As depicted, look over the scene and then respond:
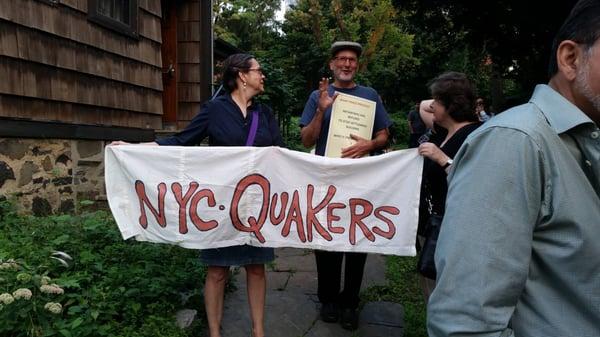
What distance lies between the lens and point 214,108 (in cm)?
323

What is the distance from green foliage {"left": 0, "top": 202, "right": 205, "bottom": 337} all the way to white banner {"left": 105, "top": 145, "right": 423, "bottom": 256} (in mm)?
419

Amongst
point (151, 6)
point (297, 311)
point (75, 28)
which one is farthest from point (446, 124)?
point (151, 6)

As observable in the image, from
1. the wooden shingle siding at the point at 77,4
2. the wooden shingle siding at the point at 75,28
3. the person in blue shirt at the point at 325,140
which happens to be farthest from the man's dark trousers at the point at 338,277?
the wooden shingle siding at the point at 77,4

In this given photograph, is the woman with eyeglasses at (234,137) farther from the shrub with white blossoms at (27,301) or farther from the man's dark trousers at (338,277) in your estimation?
the shrub with white blossoms at (27,301)

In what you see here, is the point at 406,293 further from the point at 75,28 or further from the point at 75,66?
the point at 75,28

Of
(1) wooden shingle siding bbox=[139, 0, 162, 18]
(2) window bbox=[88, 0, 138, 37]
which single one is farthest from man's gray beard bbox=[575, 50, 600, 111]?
(1) wooden shingle siding bbox=[139, 0, 162, 18]

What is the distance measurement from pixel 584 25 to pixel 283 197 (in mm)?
2376

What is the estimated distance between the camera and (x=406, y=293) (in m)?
4.58

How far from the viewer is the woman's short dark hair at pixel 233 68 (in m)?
3.22

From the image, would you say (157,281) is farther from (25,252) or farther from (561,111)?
(561,111)

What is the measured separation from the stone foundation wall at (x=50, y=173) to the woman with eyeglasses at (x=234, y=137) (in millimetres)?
2453

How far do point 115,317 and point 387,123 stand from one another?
90.3 inches

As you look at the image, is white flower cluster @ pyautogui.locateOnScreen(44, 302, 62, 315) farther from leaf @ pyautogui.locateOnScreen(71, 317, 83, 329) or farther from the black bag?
the black bag

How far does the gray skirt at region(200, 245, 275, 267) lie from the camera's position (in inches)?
126
